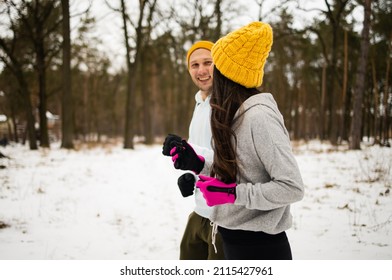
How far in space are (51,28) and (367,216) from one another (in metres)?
15.6

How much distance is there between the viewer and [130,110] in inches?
594

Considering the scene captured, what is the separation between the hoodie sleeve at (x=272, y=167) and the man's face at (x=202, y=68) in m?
0.97

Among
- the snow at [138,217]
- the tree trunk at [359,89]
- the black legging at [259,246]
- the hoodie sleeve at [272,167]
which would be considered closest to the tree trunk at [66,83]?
the snow at [138,217]

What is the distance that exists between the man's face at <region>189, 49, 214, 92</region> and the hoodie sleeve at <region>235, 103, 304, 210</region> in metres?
0.97

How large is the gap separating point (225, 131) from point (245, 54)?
393 millimetres

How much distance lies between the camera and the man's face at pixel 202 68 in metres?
2.18

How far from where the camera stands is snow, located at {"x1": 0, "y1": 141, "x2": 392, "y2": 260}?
3201 mm

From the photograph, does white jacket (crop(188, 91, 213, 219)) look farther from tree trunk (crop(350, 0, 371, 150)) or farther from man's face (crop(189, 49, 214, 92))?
tree trunk (crop(350, 0, 371, 150))

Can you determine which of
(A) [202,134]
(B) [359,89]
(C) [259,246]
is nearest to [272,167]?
(C) [259,246]

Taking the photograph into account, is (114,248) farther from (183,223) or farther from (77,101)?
(77,101)

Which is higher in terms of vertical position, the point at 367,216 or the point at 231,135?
the point at 231,135

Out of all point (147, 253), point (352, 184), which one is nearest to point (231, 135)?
point (147, 253)

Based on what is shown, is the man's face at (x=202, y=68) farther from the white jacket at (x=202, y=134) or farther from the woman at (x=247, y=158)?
the woman at (x=247, y=158)
